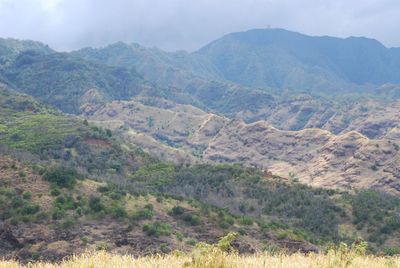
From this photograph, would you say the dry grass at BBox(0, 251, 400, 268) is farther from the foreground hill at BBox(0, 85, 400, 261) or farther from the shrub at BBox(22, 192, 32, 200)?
the shrub at BBox(22, 192, 32, 200)

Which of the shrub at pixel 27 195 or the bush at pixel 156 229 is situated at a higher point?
the shrub at pixel 27 195

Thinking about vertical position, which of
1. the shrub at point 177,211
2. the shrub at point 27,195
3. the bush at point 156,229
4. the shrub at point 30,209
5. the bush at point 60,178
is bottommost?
the bush at point 156,229

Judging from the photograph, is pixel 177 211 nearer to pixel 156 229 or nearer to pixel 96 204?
pixel 156 229

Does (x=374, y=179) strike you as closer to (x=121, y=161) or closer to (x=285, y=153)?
(x=285, y=153)

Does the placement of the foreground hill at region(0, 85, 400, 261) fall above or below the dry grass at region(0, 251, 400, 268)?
below

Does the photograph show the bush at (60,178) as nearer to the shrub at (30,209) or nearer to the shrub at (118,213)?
the shrub at (30,209)

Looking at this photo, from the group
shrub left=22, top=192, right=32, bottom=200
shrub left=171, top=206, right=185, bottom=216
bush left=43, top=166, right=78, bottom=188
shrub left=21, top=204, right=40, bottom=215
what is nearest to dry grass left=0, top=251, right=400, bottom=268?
shrub left=21, top=204, right=40, bottom=215

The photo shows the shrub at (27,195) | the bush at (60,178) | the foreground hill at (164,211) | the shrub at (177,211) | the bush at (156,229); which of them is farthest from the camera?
the bush at (60,178)

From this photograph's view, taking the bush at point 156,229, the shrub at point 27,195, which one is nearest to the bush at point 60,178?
the shrub at point 27,195

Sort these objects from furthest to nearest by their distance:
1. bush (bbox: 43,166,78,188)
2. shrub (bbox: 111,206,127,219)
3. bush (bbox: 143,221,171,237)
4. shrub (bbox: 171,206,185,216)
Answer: bush (bbox: 43,166,78,188)
shrub (bbox: 171,206,185,216)
shrub (bbox: 111,206,127,219)
bush (bbox: 143,221,171,237)

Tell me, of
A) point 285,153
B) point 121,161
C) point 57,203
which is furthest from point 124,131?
point 57,203

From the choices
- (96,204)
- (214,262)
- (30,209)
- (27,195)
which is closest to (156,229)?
(96,204)

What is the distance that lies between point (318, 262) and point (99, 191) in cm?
4773

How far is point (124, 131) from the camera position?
190 meters
